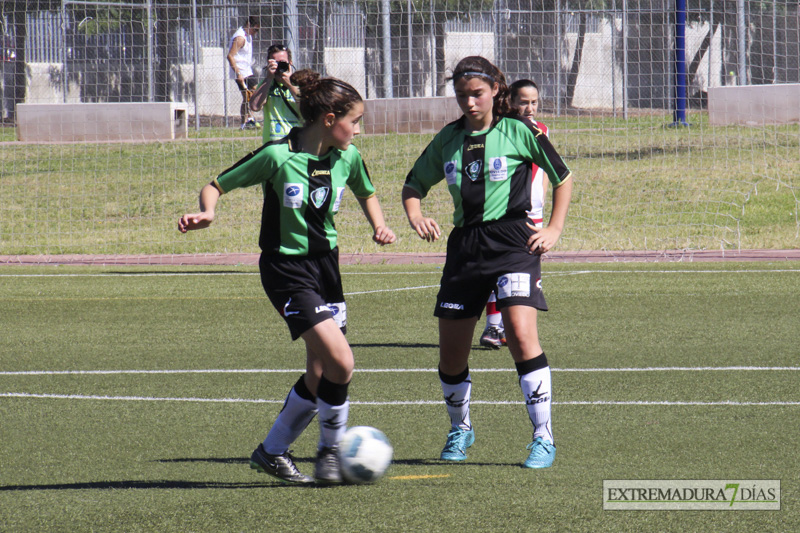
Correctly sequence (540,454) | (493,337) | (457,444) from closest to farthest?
(540,454) < (457,444) < (493,337)

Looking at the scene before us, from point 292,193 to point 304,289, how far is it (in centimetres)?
41

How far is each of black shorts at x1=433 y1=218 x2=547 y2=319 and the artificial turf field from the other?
0.71 metres

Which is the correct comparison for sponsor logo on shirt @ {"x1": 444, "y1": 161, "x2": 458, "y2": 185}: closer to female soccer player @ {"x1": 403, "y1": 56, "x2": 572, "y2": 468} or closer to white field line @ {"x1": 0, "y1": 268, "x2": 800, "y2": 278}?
female soccer player @ {"x1": 403, "y1": 56, "x2": 572, "y2": 468}

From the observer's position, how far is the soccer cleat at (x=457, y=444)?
15.1 ft

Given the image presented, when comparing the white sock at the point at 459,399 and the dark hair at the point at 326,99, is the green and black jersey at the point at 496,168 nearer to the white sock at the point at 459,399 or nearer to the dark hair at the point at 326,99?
the dark hair at the point at 326,99

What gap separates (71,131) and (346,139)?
17.3 metres

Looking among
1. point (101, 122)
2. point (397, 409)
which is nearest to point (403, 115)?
point (101, 122)

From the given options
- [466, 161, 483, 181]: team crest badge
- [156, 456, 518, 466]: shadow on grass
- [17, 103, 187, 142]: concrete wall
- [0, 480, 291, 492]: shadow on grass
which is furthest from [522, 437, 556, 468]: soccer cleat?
[17, 103, 187, 142]: concrete wall

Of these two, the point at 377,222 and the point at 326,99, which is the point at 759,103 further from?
the point at 326,99

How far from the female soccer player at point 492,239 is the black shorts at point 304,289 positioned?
0.48 metres

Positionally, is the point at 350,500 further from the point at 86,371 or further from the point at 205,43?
the point at 205,43

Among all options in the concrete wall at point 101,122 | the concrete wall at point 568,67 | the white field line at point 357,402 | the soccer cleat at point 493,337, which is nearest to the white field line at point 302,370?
the white field line at point 357,402

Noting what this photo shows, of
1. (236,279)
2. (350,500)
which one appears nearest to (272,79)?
(236,279)

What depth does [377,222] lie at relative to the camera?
4613 millimetres
